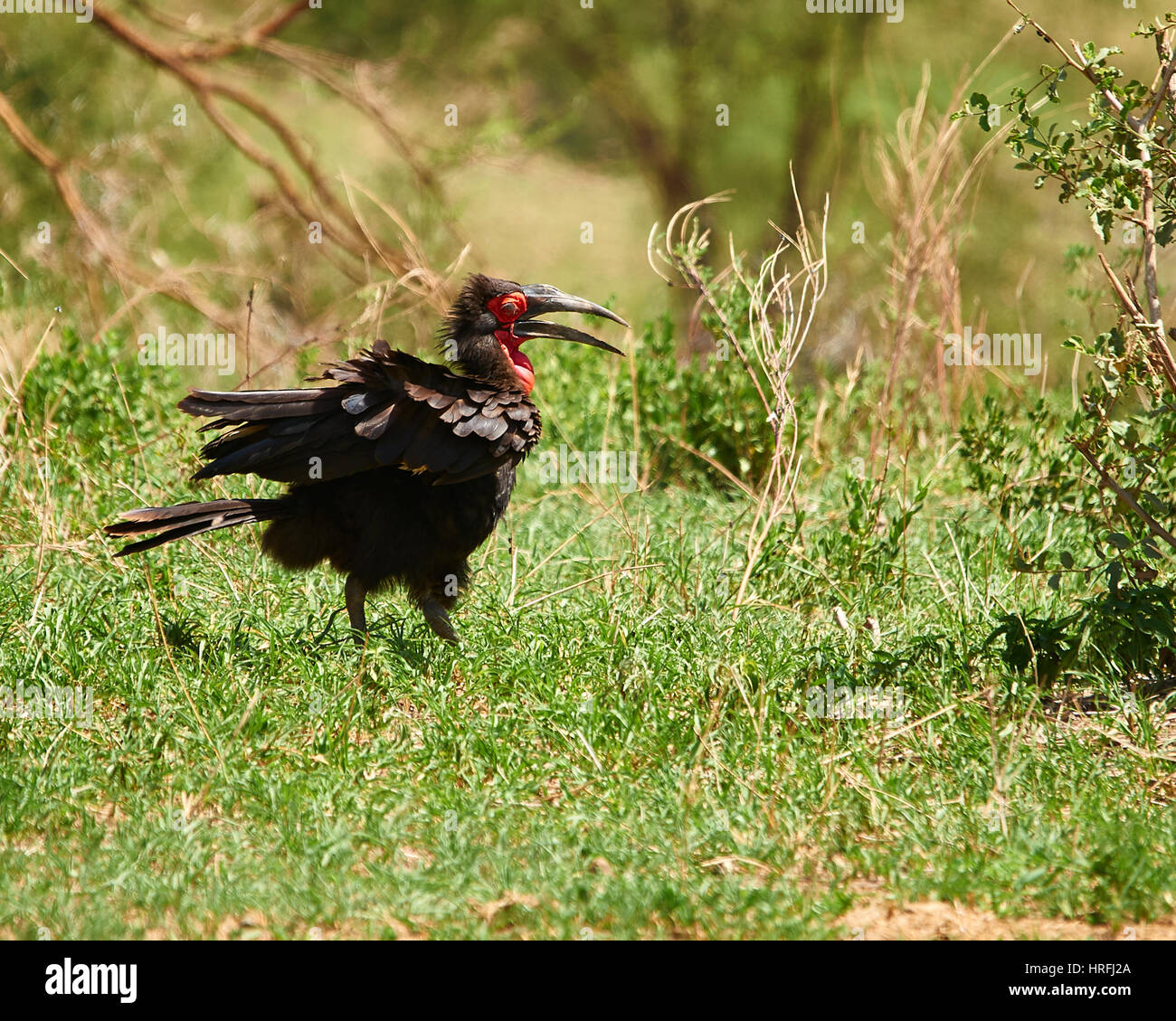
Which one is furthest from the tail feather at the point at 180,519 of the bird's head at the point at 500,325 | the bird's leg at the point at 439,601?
the bird's head at the point at 500,325

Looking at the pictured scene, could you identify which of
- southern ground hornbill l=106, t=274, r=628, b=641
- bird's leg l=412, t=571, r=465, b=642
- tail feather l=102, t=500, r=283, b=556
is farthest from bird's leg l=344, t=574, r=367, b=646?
A: tail feather l=102, t=500, r=283, b=556

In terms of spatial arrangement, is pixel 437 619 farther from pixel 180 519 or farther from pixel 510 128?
pixel 510 128

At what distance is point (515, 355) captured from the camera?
4816 millimetres

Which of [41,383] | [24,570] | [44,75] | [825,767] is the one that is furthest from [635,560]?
[44,75]

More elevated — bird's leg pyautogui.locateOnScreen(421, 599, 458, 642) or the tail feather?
the tail feather

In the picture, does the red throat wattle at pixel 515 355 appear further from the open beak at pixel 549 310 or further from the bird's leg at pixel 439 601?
the bird's leg at pixel 439 601

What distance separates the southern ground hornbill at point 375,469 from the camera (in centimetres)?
404

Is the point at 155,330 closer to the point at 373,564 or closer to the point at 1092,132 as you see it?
the point at 373,564

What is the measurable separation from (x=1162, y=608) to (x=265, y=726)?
285 cm

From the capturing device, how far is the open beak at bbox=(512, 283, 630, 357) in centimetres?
473

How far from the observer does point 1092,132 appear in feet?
11.7

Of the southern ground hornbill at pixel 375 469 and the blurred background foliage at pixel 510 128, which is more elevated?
the blurred background foliage at pixel 510 128

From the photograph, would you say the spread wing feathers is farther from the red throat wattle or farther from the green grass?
the green grass

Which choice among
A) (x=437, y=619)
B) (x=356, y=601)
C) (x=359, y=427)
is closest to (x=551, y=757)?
(x=437, y=619)
